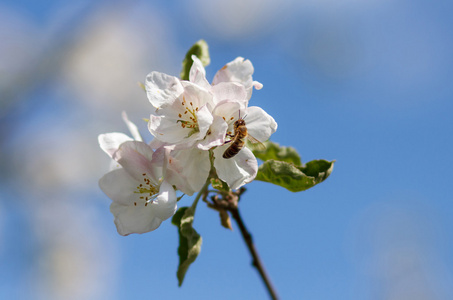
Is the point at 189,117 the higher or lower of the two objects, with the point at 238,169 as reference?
higher

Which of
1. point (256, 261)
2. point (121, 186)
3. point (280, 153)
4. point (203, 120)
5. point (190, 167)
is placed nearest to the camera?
point (203, 120)

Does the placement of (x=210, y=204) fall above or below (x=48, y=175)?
below

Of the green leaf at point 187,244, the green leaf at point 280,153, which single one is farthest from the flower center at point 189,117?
the green leaf at point 280,153

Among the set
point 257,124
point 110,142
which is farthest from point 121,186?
point 257,124

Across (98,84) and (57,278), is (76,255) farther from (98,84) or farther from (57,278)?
(98,84)

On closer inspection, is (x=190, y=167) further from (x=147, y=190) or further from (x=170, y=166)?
(x=147, y=190)

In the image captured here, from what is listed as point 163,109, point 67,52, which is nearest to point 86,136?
point 67,52
